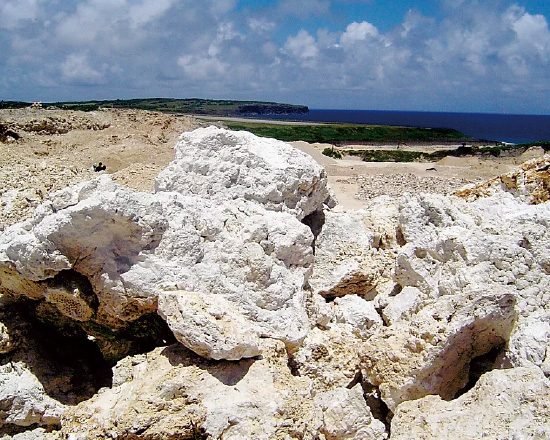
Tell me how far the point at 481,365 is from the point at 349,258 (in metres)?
1.75

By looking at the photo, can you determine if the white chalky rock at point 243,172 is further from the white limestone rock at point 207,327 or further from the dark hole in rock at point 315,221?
the white limestone rock at point 207,327

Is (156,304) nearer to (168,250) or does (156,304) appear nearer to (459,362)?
(168,250)

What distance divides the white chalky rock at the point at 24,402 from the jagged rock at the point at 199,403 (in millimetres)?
427

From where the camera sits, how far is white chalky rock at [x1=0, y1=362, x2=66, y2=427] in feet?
12.5

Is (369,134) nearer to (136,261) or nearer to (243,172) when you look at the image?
(243,172)

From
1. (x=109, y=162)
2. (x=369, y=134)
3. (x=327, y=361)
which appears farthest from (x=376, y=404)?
(x=369, y=134)

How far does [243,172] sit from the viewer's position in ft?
17.1

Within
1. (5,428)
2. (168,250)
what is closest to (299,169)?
(168,250)

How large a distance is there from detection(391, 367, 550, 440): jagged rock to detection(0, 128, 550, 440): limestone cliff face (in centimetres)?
1

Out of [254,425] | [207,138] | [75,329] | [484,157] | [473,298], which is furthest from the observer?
[484,157]

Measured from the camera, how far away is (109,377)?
4.41 meters

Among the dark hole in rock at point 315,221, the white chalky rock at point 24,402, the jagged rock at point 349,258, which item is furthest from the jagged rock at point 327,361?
the white chalky rock at point 24,402

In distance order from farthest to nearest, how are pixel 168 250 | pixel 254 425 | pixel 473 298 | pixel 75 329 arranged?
pixel 75 329, pixel 168 250, pixel 473 298, pixel 254 425

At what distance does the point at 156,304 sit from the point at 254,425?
4.13 ft
